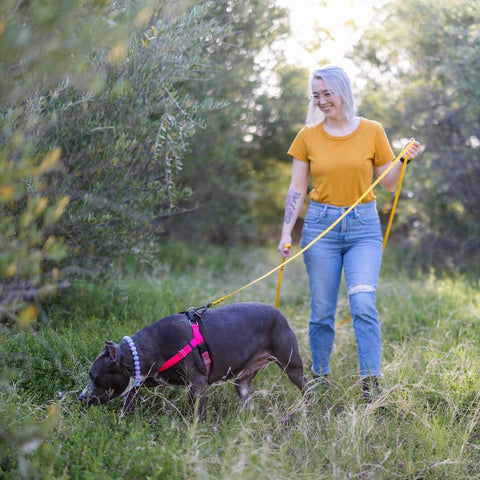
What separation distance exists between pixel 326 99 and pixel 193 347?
206 cm

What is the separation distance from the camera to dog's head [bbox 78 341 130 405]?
3.48m

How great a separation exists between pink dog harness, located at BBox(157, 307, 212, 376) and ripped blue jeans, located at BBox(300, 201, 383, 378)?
1067 millimetres

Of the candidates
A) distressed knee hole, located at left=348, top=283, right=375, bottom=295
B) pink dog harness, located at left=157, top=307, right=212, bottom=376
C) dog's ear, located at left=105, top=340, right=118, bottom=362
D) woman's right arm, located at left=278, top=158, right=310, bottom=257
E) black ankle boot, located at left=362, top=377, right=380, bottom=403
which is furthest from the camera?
woman's right arm, located at left=278, top=158, right=310, bottom=257

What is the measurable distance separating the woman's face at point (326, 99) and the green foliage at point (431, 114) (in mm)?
4476

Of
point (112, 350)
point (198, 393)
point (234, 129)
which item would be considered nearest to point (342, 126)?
point (198, 393)

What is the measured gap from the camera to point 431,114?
29.6 ft

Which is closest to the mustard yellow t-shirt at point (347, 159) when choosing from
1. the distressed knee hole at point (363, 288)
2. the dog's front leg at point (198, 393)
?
the distressed knee hole at point (363, 288)

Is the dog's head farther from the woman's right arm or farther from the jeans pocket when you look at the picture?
the jeans pocket

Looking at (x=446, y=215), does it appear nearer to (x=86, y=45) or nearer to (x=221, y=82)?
(x=221, y=82)

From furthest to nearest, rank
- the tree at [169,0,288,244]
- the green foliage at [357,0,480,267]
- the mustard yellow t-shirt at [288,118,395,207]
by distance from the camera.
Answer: the green foliage at [357,0,480,267] → the tree at [169,0,288,244] → the mustard yellow t-shirt at [288,118,395,207]

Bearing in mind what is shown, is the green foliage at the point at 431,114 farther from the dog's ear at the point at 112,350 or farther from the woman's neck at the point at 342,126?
the dog's ear at the point at 112,350

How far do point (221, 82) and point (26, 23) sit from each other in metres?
5.53

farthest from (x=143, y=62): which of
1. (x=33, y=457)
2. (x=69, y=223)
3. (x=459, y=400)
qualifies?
(x=459, y=400)

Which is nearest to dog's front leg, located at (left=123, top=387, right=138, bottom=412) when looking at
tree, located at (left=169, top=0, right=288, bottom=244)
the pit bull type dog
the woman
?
the pit bull type dog
